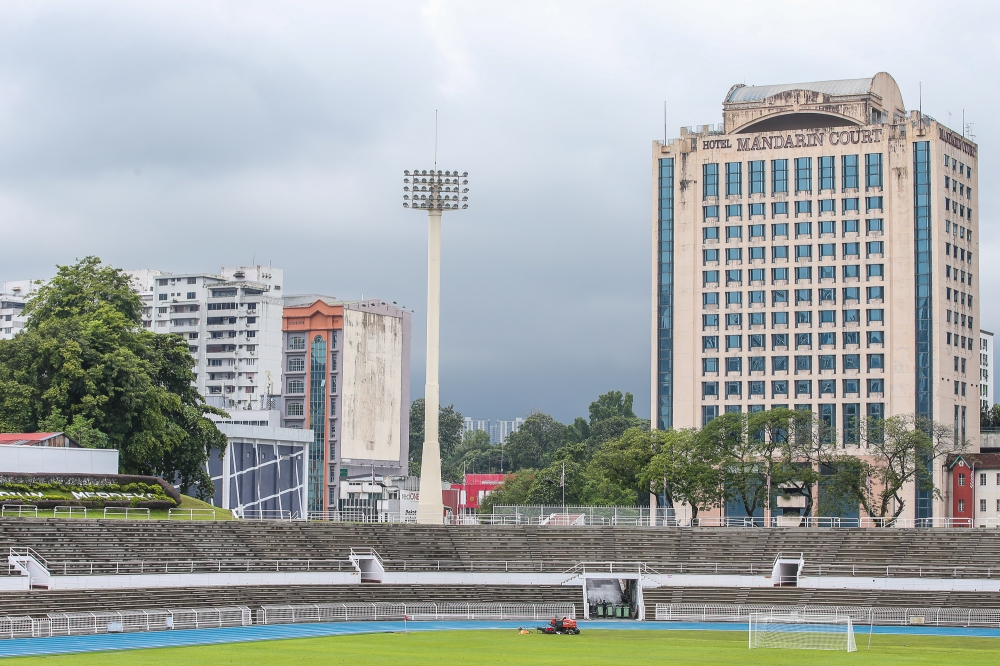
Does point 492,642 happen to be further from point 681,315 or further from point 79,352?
point 681,315

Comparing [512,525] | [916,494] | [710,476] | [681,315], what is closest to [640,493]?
[681,315]

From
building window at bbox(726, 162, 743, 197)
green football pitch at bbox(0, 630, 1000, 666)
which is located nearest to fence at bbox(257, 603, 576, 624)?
green football pitch at bbox(0, 630, 1000, 666)

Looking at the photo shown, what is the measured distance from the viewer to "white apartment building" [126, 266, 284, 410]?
6959 inches

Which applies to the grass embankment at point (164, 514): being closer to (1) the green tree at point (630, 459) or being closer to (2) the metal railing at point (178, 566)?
(2) the metal railing at point (178, 566)

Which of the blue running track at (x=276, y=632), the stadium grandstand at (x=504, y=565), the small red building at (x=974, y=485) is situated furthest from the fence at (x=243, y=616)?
the small red building at (x=974, y=485)

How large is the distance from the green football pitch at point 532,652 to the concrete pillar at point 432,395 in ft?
80.1

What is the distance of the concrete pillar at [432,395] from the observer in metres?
83.7

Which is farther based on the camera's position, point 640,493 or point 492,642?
point 640,493

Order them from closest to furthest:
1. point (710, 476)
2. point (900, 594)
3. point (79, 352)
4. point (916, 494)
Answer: point (900, 594) < point (79, 352) < point (710, 476) < point (916, 494)

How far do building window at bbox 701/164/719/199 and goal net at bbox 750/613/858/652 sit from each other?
240 ft

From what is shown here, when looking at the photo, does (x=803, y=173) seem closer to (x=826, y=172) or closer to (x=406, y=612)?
(x=826, y=172)

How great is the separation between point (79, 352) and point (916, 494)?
75123 millimetres

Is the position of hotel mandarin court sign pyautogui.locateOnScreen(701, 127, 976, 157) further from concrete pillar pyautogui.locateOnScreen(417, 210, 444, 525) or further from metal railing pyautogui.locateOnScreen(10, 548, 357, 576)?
metal railing pyautogui.locateOnScreen(10, 548, 357, 576)

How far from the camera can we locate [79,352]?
259ft
